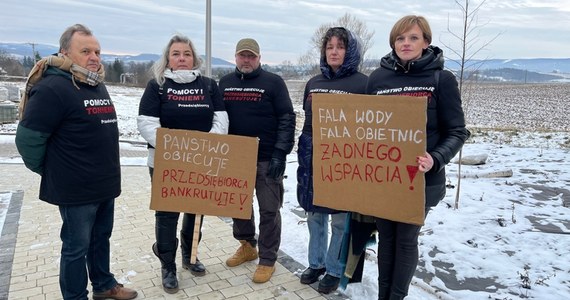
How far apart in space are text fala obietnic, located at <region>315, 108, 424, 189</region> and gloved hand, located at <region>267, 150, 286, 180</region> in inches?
26.6

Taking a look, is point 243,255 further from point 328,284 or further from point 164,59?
point 164,59

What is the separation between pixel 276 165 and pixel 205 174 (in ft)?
2.06

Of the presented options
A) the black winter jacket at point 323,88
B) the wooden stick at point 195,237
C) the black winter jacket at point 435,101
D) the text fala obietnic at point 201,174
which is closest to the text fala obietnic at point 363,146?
the black winter jacket at point 435,101

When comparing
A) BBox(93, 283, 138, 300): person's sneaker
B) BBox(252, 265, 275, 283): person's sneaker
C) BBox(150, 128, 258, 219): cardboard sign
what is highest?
BBox(150, 128, 258, 219): cardboard sign

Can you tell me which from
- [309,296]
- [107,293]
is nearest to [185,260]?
[107,293]

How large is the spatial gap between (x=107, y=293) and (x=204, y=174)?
49.6 inches

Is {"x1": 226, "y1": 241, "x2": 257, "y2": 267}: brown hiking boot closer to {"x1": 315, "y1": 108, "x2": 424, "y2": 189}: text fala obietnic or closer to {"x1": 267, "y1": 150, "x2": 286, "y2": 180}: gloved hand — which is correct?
{"x1": 267, "y1": 150, "x2": 286, "y2": 180}: gloved hand

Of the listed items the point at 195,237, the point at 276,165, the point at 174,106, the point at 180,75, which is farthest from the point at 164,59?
the point at 195,237

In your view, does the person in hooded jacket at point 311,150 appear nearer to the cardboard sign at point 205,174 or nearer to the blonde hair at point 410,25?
the cardboard sign at point 205,174

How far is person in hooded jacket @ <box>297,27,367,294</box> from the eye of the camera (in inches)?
132

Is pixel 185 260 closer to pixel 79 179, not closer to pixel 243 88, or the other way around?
pixel 79 179

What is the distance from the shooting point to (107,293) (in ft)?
11.3

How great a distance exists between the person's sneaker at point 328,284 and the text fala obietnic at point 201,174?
993 millimetres

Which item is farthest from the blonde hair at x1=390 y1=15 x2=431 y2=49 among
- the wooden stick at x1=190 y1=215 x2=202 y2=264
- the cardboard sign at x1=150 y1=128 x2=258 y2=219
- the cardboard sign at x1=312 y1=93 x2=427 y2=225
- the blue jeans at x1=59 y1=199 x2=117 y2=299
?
the blue jeans at x1=59 y1=199 x2=117 y2=299
